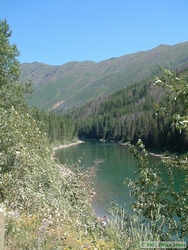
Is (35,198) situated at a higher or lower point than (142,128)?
higher

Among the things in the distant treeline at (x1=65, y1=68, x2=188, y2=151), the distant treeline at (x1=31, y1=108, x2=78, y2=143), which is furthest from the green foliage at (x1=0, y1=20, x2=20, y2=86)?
the distant treeline at (x1=31, y1=108, x2=78, y2=143)

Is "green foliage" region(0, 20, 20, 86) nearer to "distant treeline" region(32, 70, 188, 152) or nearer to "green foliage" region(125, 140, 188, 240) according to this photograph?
"distant treeline" region(32, 70, 188, 152)

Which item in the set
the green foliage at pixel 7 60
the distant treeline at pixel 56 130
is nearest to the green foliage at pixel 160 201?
the green foliage at pixel 7 60

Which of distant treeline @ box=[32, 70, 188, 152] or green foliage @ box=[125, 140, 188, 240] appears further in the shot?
distant treeline @ box=[32, 70, 188, 152]

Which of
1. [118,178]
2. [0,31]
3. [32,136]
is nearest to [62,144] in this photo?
[118,178]

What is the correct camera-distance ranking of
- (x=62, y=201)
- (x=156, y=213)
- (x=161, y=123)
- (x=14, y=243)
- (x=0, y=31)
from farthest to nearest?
(x=161, y=123), (x=0, y=31), (x=62, y=201), (x=156, y=213), (x=14, y=243)

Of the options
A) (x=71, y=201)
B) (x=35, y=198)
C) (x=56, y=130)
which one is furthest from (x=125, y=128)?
(x=35, y=198)

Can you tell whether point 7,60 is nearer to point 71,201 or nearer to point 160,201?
point 71,201

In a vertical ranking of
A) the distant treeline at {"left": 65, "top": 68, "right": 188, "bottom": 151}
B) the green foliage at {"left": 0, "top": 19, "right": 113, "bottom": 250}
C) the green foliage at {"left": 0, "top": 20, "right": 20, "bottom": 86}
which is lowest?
the distant treeline at {"left": 65, "top": 68, "right": 188, "bottom": 151}

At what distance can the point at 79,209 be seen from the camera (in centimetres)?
827

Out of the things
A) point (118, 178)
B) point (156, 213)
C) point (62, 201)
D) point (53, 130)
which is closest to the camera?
point (156, 213)

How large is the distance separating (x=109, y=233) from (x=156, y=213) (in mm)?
980

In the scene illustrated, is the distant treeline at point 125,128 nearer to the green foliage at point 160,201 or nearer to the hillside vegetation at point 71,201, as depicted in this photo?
the green foliage at point 160,201

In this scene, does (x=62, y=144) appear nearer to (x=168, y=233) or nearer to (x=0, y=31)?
(x=0, y=31)
